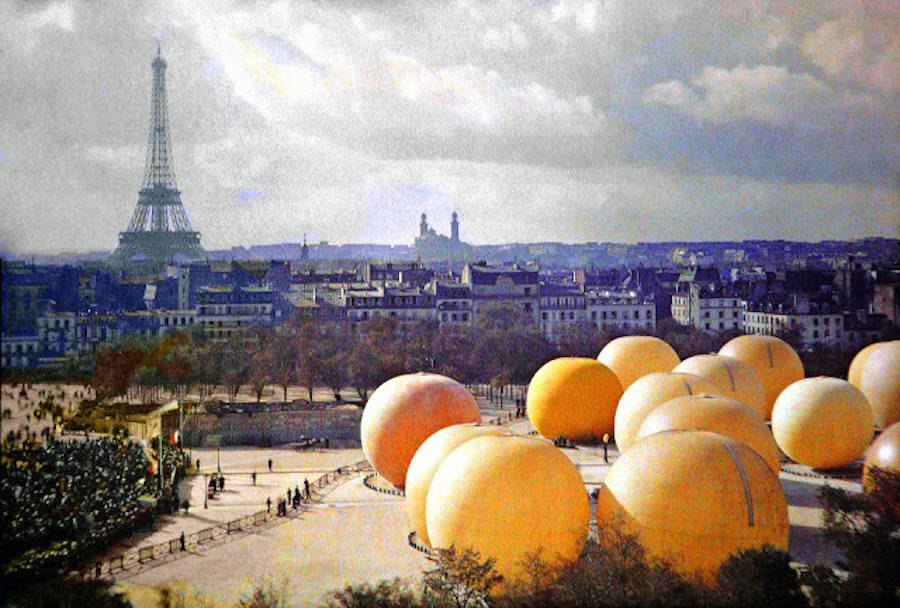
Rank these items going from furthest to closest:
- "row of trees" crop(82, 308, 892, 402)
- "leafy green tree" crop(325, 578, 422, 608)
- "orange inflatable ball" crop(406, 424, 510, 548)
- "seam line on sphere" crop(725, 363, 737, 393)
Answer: "row of trees" crop(82, 308, 892, 402)
"seam line on sphere" crop(725, 363, 737, 393)
"orange inflatable ball" crop(406, 424, 510, 548)
"leafy green tree" crop(325, 578, 422, 608)

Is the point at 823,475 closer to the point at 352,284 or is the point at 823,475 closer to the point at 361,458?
the point at 361,458

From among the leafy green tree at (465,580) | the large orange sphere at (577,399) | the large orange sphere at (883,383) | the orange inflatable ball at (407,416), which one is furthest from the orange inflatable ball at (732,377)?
the leafy green tree at (465,580)

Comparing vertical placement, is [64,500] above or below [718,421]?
below

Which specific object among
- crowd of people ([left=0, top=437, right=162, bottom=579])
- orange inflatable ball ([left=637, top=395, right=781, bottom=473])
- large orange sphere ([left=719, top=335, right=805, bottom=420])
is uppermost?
large orange sphere ([left=719, top=335, right=805, bottom=420])

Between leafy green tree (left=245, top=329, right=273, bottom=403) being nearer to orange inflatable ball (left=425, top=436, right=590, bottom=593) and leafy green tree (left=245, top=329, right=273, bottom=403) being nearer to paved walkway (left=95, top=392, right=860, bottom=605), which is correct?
paved walkway (left=95, top=392, right=860, bottom=605)

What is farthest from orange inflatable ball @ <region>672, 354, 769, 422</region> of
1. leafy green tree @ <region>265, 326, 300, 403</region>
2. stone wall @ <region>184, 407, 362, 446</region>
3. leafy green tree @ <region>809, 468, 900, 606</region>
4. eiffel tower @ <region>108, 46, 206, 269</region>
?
eiffel tower @ <region>108, 46, 206, 269</region>

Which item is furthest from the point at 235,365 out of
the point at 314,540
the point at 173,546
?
the point at 314,540

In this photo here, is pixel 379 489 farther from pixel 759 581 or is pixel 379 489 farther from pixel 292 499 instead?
pixel 759 581
